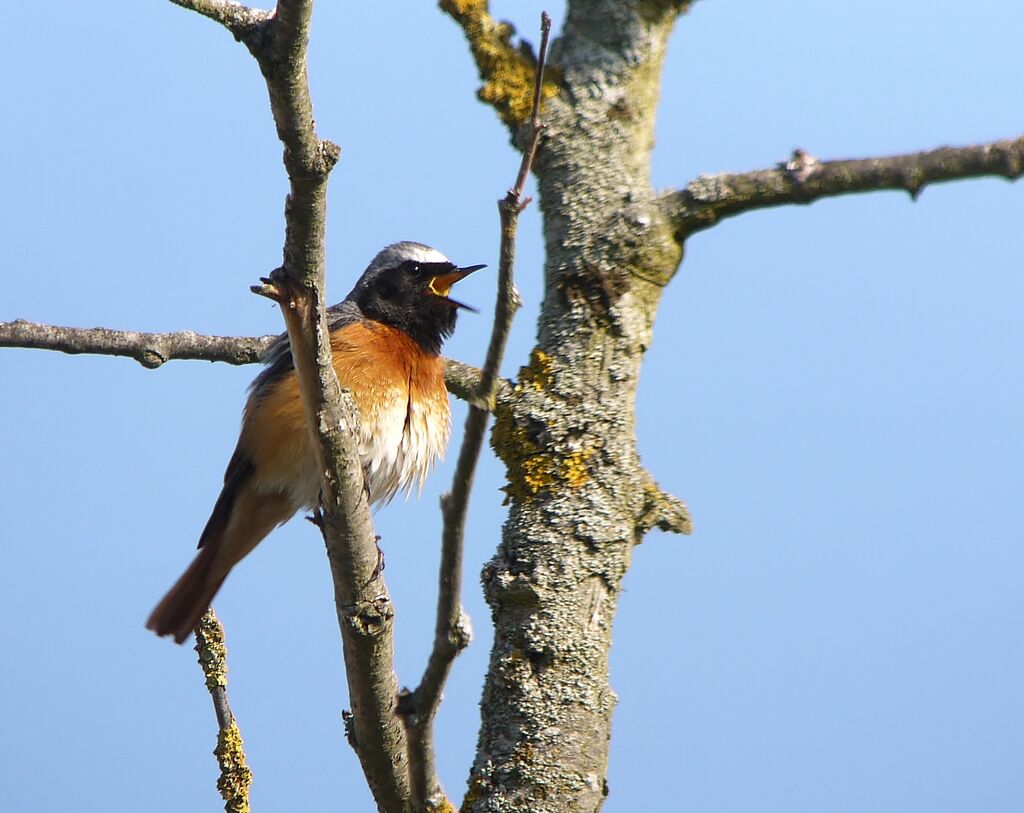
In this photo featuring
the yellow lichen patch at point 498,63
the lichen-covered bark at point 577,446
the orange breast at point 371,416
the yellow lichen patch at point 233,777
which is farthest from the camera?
the orange breast at point 371,416

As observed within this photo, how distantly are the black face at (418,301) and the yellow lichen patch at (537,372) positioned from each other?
7.34ft

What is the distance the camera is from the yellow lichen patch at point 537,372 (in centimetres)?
328

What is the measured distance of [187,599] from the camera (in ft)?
18.0

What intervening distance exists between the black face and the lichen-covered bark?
2.11 metres

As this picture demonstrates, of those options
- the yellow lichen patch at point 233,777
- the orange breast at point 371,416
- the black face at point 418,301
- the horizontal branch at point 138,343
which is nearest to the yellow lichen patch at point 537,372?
the yellow lichen patch at point 233,777

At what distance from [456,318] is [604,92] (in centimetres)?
232

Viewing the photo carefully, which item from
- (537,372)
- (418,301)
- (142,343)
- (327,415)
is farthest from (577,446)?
(418,301)

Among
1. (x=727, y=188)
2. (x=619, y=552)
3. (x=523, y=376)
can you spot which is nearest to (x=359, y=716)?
(x=619, y=552)

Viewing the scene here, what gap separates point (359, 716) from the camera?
3.23m

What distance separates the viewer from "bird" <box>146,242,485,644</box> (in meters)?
5.06

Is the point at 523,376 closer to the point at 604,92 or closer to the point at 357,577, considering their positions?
the point at 357,577

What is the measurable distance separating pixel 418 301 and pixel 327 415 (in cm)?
276

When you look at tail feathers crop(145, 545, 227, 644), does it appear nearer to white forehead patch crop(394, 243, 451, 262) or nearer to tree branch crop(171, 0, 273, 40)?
white forehead patch crop(394, 243, 451, 262)

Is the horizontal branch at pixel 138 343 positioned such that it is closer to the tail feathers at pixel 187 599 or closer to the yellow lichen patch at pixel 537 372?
the tail feathers at pixel 187 599
